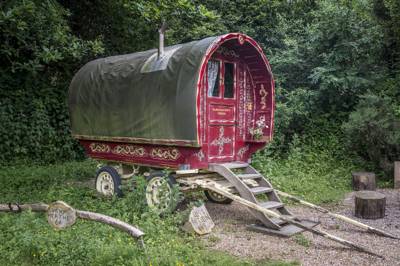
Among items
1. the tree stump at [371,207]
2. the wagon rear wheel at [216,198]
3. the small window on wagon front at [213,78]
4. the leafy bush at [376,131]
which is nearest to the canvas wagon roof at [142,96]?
the small window on wagon front at [213,78]

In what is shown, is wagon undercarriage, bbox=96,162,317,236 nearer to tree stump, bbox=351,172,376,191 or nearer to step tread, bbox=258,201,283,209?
step tread, bbox=258,201,283,209

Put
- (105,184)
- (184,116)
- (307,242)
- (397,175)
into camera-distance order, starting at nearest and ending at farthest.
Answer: (307,242) → (184,116) → (105,184) → (397,175)

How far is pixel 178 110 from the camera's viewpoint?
6988 mm

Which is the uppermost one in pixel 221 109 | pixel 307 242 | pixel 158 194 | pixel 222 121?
pixel 221 109

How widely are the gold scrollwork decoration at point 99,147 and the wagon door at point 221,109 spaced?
257 cm

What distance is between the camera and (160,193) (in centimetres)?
722

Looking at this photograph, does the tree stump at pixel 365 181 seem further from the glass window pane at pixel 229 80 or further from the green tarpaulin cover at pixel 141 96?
the green tarpaulin cover at pixel 141 96

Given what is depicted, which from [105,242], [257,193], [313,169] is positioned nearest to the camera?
[105,242]

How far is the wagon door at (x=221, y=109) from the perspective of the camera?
769 centimetres

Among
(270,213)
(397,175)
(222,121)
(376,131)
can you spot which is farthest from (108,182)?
(397,175)

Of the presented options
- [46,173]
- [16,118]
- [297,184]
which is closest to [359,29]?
[297,184]

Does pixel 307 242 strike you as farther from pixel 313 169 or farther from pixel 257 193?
pixel 313 169

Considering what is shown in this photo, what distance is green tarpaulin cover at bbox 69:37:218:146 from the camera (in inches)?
275

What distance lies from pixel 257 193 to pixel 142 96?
281 centimetres
